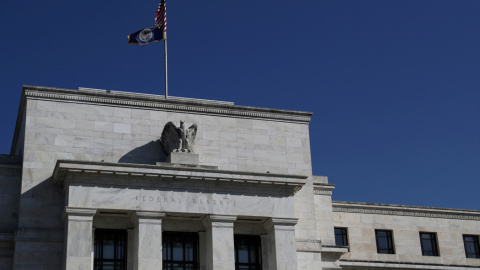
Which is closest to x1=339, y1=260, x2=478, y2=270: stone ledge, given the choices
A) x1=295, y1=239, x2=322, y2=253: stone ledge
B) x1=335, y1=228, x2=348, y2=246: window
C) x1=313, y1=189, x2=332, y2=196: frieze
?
x1=335, y1=228, x2=348, y2=246: window

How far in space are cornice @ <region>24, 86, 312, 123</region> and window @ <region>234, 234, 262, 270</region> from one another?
23.0 feet

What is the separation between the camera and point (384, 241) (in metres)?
45.7

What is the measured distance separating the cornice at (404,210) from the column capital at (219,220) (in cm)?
1022

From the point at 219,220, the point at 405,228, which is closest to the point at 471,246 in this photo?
the point at 405,228

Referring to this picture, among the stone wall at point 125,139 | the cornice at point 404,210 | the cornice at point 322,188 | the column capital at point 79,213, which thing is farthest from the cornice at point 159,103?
the column capital at point 79,213

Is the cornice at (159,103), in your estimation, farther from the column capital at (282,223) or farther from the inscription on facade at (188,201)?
the column capital at (282,223)

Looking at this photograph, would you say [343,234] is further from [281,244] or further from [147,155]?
[147,155]

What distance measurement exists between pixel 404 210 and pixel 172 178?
17.3 m

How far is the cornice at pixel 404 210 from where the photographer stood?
4497cm

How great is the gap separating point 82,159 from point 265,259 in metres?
10.3

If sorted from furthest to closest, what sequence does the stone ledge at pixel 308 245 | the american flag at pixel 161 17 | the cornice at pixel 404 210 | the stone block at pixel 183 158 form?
the cornice at pixel 404 210
the american flag at pixel 161 17
the stone ledge at pixel 308 245
the stone block at pixel 183 158

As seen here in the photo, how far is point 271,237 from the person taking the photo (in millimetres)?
36969

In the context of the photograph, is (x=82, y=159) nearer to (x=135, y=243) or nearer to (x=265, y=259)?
(x=135, y=243)

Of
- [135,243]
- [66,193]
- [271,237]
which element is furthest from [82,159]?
[271,237]
